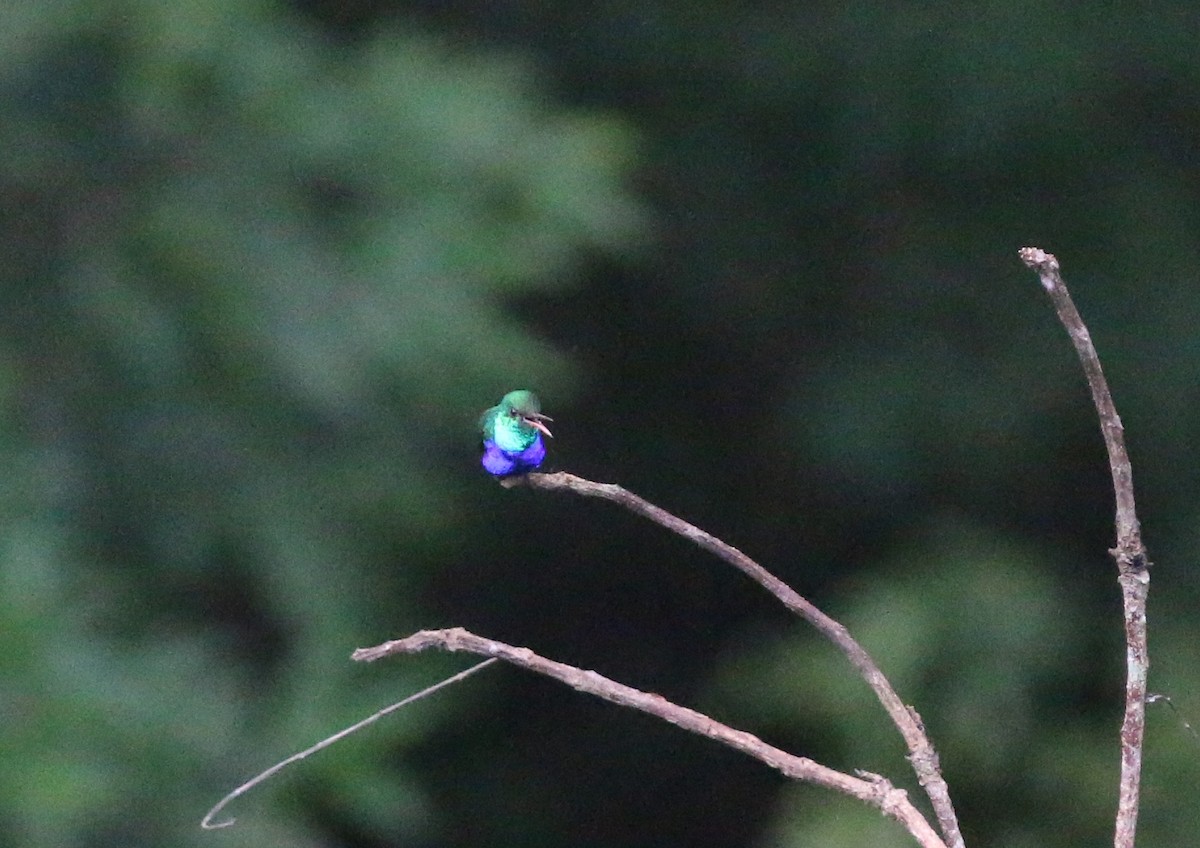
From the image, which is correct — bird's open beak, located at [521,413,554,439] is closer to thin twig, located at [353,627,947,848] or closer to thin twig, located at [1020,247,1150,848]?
thin twig, located at [353,627,947,848]

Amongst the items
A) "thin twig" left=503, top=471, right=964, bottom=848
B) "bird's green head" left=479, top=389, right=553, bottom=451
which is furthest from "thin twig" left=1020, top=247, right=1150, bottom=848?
"bird's green head" left=479, top=389, right=553, bottom=451

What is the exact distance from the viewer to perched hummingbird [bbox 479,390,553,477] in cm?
157

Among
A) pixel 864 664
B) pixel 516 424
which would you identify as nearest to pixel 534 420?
pixel 516 424

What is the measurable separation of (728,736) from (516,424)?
79 centimetres

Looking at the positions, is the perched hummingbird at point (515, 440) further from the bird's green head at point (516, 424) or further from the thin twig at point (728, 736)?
the thin twig at point (728, 736)

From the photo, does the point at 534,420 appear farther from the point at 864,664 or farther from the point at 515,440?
the point at 864,664

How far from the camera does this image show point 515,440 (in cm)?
157

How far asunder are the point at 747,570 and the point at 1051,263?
257mm

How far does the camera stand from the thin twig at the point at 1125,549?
731 millimetres

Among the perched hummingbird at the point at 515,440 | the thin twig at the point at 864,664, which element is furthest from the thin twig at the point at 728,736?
the perched hummingbird at the point at 515,440

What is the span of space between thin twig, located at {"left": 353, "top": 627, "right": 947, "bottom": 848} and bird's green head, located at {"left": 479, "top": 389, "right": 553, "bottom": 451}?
0.69 metres

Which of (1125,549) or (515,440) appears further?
(515,440)

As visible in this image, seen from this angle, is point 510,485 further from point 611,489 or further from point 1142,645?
point 1142,645

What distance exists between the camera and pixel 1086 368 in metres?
0.74
